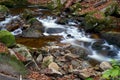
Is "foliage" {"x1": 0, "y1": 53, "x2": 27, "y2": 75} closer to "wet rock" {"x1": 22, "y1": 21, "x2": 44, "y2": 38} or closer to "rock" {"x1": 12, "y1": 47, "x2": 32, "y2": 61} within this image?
"rock" {"x1": 12, "y1": 47, "x2": 32, "y2": 61}

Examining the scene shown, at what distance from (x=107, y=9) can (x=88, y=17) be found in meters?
1.93

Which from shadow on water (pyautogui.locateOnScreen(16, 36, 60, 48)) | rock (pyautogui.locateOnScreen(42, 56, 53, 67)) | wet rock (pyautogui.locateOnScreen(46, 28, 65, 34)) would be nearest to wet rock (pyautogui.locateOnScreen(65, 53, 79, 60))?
rock (pyautogui.locateOnScreen(42, 56, 53, 67))

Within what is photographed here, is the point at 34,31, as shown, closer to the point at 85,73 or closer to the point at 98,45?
the point at 98,45

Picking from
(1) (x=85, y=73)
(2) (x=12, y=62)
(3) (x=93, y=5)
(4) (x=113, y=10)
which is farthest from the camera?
(3) (x=93, y=5)

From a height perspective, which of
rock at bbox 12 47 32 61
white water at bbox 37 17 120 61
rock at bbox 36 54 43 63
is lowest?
white water at bbox 37 17 120 61

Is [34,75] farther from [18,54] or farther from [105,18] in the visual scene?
[105,18]

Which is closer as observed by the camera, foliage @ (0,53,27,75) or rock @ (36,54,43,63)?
Result: foliage @ (0,53,27,75)

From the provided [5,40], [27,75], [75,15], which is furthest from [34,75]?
[75,15]

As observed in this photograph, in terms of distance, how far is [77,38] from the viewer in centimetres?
1478

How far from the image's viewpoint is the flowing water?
12.8 meters

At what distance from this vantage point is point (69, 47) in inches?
510

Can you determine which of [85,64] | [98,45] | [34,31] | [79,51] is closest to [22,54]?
[85,64]

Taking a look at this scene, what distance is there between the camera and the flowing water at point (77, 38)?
12.8 m

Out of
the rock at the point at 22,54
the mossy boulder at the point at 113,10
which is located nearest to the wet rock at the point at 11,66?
the rock at the point at 22,54
